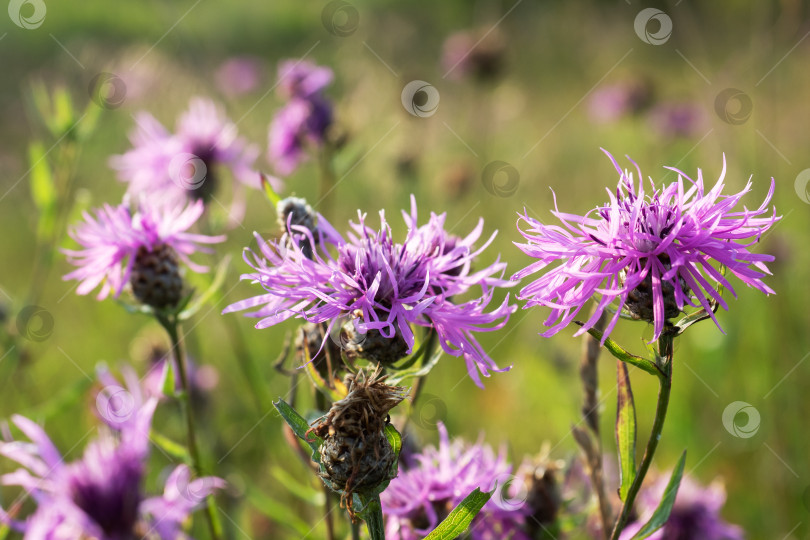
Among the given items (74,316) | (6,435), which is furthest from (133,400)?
(74,316)

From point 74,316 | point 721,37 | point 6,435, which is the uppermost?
point 721,37

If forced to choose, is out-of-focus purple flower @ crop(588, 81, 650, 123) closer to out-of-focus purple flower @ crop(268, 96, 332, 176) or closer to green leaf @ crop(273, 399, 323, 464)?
out-of-focus purple flower @ crop(268, 96, 332, 176)

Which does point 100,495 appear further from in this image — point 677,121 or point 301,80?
point 677,121

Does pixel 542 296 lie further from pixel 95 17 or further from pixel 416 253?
pixel 95 17

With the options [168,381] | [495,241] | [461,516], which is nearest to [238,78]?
[495,241]

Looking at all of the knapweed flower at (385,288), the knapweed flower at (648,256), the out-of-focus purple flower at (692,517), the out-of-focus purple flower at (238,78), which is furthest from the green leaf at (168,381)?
the out-of-focus purple flower at (238,78)
